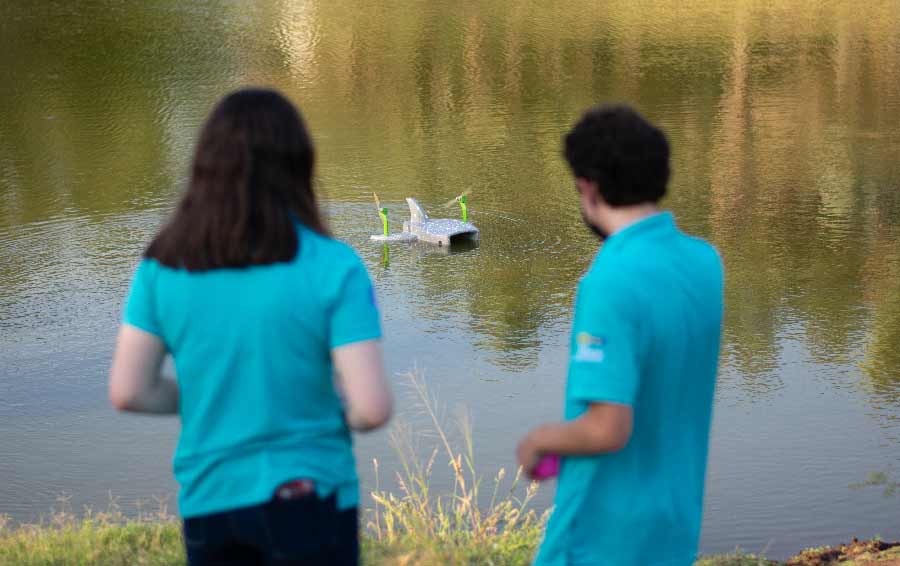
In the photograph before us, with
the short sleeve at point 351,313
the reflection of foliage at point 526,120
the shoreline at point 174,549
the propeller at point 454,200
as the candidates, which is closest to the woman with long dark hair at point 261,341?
the short sleeve at point 351,313

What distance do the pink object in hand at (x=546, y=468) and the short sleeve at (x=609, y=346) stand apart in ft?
0.43

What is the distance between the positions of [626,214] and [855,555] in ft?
10.4

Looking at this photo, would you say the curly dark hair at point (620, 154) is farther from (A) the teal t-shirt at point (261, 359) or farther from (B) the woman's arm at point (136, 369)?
(B) the woman's arm at point (136, 369)

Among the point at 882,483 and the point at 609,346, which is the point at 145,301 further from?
the point at 882,483

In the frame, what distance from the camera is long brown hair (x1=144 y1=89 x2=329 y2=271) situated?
65.8 inches

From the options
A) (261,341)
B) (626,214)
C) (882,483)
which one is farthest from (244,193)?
(882,483)

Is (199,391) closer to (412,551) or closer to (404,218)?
(412,551)

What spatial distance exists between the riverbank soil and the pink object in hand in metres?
2.40

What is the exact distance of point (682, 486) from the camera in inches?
74.9

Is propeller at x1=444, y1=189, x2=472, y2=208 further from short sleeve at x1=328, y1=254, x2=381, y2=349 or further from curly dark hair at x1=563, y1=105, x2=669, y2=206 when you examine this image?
short sleeve at x1=328, y1=254, x2=381, y2=349

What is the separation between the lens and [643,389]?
184cm

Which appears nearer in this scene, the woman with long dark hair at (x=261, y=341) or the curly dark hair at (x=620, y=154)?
the woman with long dark hair at (x=261, y=341)

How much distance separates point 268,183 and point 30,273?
929 cm

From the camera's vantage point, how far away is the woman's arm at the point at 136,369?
1.74 m
